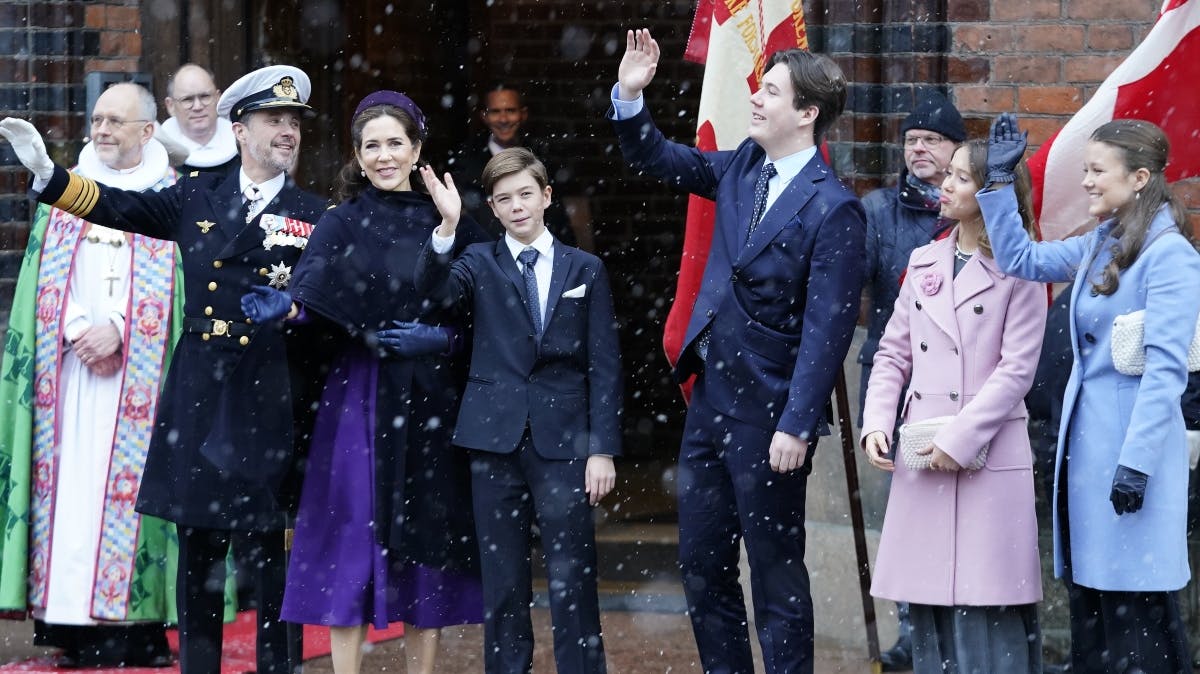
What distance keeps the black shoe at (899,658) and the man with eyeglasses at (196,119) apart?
290 cm

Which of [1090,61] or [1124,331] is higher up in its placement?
[1090,61]

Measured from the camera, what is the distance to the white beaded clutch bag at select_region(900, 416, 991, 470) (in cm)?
511

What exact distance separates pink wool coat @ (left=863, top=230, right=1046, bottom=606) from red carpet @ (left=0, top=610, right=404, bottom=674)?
2363 millimetres

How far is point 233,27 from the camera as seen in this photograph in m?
8.09

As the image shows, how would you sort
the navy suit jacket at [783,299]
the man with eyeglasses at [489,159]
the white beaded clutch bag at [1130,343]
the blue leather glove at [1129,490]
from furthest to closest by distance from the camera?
the man with eyeglasses at [489,159] → the navy suit jacket at [783,299] → the white beaded clutch bag at [1130,343] → the blue leather glove at [1129,490]

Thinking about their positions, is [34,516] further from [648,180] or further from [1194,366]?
[648,180]

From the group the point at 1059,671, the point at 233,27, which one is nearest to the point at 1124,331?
the point at 1059,671

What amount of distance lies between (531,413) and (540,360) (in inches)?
6.6

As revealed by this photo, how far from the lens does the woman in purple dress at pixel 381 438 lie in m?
5.57

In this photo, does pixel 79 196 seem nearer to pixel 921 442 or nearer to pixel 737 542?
pixel 737 542

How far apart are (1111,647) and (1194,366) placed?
2.68 ft

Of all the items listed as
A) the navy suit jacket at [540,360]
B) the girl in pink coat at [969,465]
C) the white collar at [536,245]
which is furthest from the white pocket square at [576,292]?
the girl in pink coat at [969,465]

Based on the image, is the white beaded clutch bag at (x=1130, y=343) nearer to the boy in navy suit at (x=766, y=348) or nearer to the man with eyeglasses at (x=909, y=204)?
the boy in navy suit at (x=766, y=348)

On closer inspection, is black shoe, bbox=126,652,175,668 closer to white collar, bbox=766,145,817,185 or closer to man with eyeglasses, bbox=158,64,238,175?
man with eyeglasses, bbox=158,64,238,175
